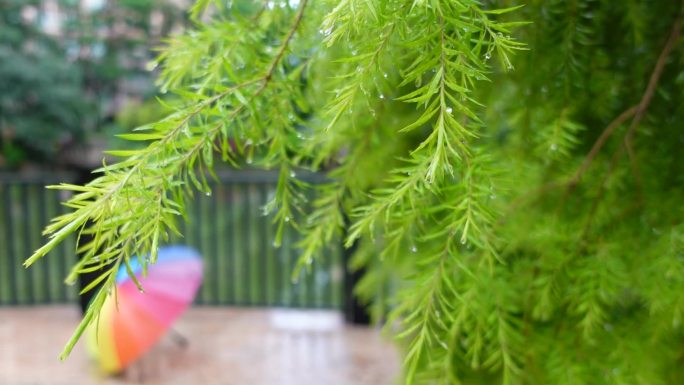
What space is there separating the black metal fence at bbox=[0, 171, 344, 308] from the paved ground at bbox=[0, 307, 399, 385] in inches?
3.5

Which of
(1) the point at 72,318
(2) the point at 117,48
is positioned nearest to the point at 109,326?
(1) the point at 72,318

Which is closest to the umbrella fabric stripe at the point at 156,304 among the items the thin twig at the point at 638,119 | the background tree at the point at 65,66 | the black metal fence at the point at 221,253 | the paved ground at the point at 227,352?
the paved ground at the point at 227,352

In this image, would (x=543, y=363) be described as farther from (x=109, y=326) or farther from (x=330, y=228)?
(x=109, y=326)

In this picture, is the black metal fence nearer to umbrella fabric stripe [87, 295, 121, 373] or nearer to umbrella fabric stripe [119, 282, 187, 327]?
umbrella fabric stripe [119, 282, 187, 327]

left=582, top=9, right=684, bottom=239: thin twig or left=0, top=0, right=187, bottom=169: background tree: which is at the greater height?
left=0, top=0, right=187, bottom=169: background tree

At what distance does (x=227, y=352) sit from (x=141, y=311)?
0.52m

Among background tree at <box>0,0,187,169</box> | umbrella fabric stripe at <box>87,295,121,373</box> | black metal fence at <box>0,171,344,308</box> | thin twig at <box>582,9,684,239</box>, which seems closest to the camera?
thin twig at <box>582,9,684,239</box>

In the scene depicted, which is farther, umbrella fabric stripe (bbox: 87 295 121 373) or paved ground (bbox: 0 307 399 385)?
paved ground (bbox: 0 307 399 385)

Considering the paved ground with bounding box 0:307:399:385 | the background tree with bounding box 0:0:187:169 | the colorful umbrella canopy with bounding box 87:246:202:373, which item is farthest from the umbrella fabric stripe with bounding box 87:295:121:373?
the background tree with bounding box 0:0:187:169

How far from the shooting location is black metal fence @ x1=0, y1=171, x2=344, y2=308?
10.4ft

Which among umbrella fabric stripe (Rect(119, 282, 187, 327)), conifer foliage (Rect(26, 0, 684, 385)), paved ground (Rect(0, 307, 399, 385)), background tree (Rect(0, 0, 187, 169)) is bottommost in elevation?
paved ground (Rect(0, 307, 399, 385))

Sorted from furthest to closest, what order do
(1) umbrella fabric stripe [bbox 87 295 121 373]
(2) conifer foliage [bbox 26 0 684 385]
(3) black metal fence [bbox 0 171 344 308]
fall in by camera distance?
1. (3) black metal fence [bbox 0 171 344 308]
2. (1) umbrella fabric stripe [bbox 87 295 121 373]
3. (2) conifer foliage [bbox 26 0 684 385]

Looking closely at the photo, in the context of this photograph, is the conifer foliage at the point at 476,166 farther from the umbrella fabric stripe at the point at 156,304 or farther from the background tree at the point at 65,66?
the background tree at the point at 65,66

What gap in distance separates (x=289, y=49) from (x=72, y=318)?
2950mm
